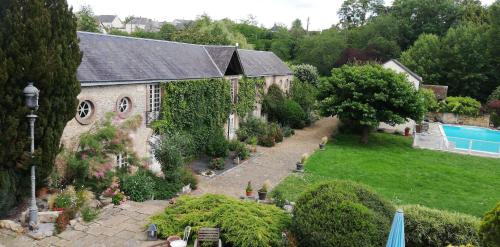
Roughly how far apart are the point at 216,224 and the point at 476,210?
42.5 feet

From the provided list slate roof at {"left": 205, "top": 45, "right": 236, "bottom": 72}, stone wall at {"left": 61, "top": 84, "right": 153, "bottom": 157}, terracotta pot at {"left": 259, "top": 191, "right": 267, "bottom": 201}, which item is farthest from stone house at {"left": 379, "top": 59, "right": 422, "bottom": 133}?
stone wall at {"left": 61, "top": 84, "right": 153, "bottom": 157}

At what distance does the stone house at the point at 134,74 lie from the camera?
16891 mm

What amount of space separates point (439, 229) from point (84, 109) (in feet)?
48.1

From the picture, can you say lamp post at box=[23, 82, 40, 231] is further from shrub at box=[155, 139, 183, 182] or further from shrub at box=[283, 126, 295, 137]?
shrub at box=[283, 126, 295, 137]

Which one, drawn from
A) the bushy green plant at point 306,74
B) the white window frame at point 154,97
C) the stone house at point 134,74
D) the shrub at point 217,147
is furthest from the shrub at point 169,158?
the bushy green plant at point 306,74

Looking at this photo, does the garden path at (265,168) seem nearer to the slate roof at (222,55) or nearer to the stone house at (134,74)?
the stone house at (134,74)

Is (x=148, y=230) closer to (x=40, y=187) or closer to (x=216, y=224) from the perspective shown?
(x=216, y=224)

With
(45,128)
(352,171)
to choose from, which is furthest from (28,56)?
(352,171)

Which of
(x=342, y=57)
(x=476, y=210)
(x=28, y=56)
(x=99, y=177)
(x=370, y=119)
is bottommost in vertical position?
(x=476, y=210)

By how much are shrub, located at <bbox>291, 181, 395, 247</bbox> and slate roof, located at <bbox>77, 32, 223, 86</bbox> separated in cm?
1082

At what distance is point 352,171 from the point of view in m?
24.1

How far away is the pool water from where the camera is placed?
1209 inches

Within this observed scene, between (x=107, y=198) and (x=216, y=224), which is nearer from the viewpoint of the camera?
(x=216, y=224)

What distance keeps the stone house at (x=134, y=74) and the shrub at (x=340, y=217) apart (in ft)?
33.9
